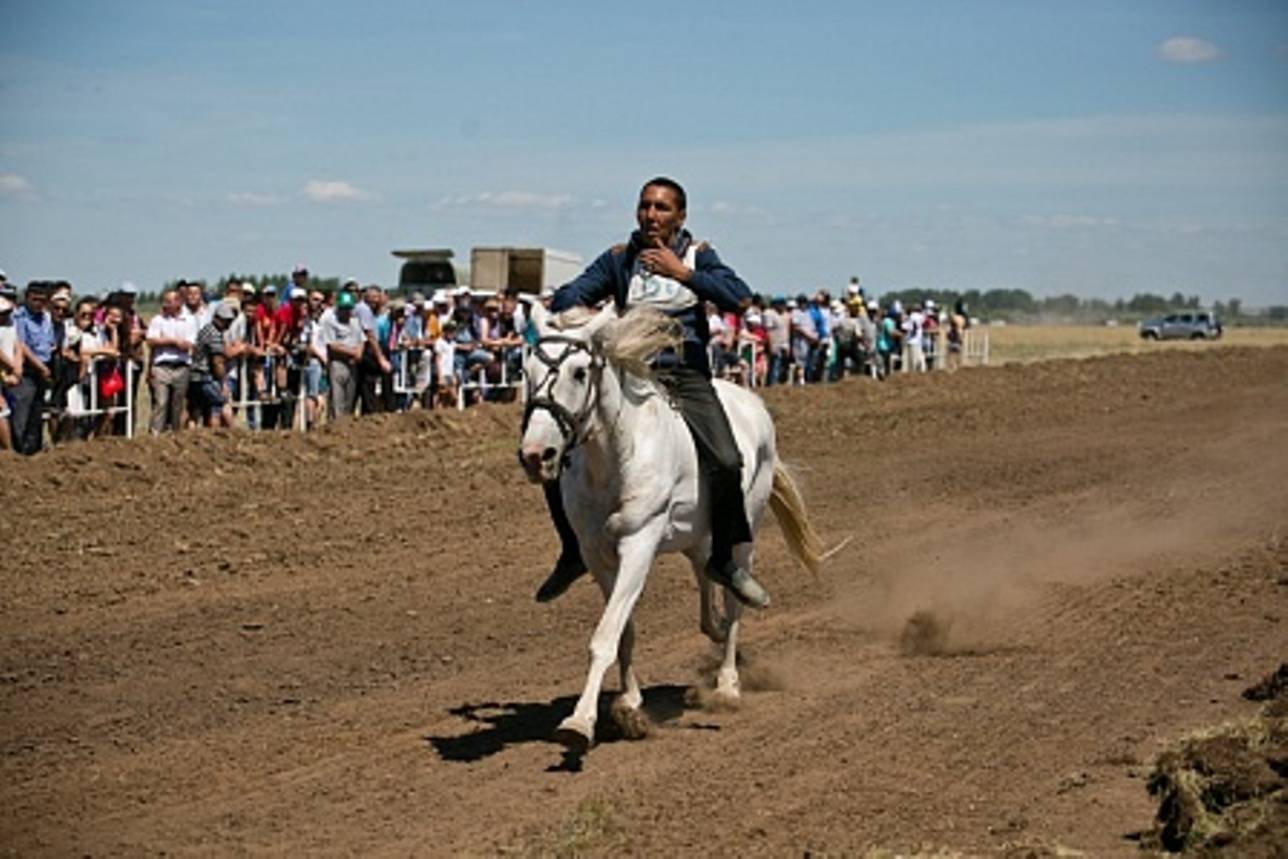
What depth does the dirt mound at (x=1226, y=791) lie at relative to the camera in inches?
258

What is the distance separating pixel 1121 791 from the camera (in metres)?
7.82

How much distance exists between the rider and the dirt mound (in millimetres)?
2636

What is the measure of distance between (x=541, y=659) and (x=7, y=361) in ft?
29.1

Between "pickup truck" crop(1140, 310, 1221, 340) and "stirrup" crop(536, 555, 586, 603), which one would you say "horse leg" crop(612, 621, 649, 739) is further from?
"pickup truck" crop(1140, 310, 1221, 340)

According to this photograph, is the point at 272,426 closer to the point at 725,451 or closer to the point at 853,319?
the point at 725,451

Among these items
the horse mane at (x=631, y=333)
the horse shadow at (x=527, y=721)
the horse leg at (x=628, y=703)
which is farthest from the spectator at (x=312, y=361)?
the horse leg at (x=628, y=703)

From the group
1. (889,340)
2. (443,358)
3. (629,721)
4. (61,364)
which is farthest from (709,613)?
(889,340)

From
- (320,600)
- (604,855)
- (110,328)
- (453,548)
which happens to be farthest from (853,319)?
(604,855)

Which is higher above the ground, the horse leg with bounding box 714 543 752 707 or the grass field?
the grass field

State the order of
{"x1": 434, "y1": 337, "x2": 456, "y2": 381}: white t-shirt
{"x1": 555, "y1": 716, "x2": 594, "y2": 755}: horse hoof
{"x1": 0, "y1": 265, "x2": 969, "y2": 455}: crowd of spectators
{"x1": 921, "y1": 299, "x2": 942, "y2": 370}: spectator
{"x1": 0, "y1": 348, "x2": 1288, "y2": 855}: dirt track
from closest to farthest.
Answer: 1. {"x1": 0, "y1": 348, "x2": 1288, "y2": 855}: dirt track
2. {"x1": 555, "y1": 716, "x2": 594, "y2": 755}: horse hoof
3. {"x1": 0, "y1": 265, "x2": 969, "y2": 455}: crowd of spectators
4. {"x1": 434, "y1": 337, "x2": 456, "y2": 381}: white t-shirt
5. {"x1": 921, "y1": 299, "x2": 942, "y2": 370}: spectator

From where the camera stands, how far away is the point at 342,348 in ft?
75.9

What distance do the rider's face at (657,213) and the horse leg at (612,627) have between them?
59.4 inches

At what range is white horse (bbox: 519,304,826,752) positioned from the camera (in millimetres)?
8219

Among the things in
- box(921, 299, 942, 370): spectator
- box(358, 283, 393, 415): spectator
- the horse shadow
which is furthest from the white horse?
box(921, 299, 942, 370): spectator
